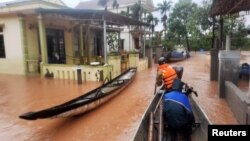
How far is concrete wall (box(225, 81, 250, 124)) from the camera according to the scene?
509 cm

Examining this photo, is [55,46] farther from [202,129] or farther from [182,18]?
[182,18]

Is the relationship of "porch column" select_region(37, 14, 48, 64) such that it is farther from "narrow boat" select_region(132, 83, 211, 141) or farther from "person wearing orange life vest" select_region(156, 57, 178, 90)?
"narrow boat" select_region(132, 83, 211, 141)

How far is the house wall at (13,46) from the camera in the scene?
12906 mm

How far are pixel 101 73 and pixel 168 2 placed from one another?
30483mm

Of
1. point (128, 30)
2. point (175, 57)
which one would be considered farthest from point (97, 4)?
point (175, 57)

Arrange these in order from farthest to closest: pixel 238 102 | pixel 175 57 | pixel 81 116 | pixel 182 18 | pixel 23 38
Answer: pixel 182 18, pixel 175 57, pixel 23 38, pixel 81 116, pixel 238 102

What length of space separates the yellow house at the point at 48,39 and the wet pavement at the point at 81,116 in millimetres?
1439

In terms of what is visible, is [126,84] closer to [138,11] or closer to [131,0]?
[138,11]

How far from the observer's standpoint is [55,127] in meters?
5.41

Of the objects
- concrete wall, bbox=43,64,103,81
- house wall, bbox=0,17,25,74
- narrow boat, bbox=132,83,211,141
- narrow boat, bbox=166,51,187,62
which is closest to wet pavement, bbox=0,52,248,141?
concrete wall, bbox=43,64,103,81

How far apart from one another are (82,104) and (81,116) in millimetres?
447

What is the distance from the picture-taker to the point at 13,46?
13.1m

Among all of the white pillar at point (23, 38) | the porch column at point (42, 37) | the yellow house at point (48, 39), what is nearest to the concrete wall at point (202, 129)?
the yellow house at point (48, 39)

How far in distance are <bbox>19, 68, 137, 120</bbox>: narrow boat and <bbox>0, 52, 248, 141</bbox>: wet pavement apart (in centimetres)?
21
